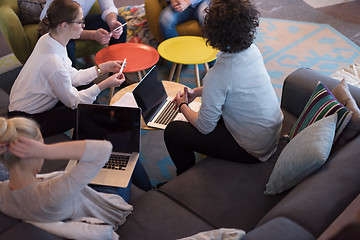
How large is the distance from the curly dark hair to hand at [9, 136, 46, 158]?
38.9 inches

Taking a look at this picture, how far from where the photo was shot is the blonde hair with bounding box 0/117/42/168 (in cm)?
123

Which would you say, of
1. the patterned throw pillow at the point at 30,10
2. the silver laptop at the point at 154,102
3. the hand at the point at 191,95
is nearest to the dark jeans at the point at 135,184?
the silver laptop at the point at 154,102

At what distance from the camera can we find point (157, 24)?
3527mm

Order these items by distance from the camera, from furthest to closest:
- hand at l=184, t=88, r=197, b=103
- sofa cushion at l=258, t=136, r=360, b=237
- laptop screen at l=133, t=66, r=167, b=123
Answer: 1. hand at l=184, t=88, r=197, b=103
2. laptop screen at l=133, t=66, r=167, b=123
3. sofa cushion at l=258, t=136, r=360, b=237

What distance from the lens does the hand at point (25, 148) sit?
1215 millimetres

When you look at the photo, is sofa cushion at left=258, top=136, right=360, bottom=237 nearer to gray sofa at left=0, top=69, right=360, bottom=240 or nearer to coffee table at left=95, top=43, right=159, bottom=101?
gray sofa at left=0, top=69, right=360, bottom=240

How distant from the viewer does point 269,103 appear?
190 centimetres

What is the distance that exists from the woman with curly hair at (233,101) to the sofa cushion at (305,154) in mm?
256

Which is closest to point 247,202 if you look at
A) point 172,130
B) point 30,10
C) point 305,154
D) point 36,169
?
point 305,154

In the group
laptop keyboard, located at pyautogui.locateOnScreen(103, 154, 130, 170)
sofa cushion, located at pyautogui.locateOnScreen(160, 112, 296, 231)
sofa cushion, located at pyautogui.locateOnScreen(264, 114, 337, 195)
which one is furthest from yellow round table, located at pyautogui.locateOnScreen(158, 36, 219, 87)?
sofa cushion, located at pyautogui.locateOnScreen(264, 114, 337, 195)

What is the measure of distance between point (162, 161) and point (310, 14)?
3161 millimetres

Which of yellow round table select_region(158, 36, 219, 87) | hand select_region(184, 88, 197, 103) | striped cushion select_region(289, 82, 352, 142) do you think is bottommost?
yellow round table select_region(158, 36, 219, 87)

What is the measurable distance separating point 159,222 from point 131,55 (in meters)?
1.65

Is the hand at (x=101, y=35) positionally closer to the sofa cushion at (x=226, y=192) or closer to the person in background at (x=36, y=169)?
the sofa cushion at (x=226, y=192)
